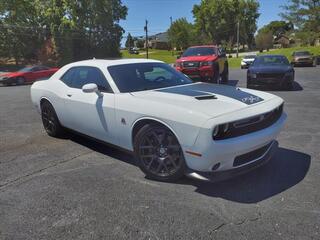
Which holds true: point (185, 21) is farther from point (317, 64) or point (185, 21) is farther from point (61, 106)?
point (61, 106)

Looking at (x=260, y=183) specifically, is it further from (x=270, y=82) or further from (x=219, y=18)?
(x=219, y=18)

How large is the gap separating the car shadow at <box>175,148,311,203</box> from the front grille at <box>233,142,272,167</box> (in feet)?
1.06

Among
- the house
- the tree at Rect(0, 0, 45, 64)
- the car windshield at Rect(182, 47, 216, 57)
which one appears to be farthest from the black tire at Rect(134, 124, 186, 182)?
the house

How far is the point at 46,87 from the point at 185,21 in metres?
82.6

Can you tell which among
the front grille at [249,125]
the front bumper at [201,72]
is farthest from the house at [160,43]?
the front grille at [249,125]

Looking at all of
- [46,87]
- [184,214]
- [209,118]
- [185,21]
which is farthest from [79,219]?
[185,21]

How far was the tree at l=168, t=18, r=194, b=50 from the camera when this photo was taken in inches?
3172

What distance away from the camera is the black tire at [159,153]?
3.89 metres

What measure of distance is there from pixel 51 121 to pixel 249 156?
3.85 metres

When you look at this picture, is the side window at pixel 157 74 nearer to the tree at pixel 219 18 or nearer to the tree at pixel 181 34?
the tree at pixel 219 18

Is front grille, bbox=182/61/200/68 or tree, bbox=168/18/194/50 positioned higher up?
tree, bbox=168/18/194/50

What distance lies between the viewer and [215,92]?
14.5ft

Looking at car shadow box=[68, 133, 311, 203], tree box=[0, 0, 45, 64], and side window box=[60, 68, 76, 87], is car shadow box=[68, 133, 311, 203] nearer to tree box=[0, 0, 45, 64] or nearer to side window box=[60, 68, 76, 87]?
side window box=[60, 68, 76, 87]

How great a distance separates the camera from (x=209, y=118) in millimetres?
3463
